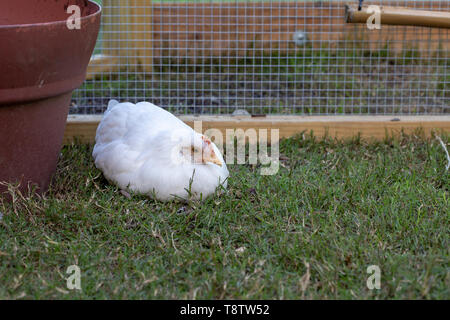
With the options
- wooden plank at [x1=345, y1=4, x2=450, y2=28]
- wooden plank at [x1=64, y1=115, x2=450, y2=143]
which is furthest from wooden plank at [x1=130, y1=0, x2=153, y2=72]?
wooden plank at [x1=345, y1=4, x2=450, y2=28]

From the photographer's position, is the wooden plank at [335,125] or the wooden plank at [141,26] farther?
the wooden plank at [141,26]

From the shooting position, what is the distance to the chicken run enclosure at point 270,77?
12.0 ft

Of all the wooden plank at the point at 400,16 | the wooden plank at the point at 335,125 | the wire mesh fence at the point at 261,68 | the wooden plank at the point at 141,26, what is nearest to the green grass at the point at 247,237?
the wooden plank at the point at 335,125

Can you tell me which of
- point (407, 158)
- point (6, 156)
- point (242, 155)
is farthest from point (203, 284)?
point (407, 158)

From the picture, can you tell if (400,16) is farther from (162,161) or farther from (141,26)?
(141,26)

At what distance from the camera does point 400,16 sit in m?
3.19

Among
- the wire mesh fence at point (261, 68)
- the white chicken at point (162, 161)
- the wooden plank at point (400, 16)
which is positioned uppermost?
the wooden plank at point (400, 16)

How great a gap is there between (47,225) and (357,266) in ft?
4.04

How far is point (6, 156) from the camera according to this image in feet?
8.18

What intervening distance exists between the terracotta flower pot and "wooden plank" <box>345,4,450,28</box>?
1.31m

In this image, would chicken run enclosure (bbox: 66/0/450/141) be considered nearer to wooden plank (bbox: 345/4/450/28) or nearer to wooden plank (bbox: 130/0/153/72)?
wooden plank (bbox: 130/0/153/72)

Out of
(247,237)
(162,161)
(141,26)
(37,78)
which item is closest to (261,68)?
(141,26)

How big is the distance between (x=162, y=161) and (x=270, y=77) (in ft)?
4.95

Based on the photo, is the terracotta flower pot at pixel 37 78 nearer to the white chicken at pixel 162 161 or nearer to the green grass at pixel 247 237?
the green grass at pixel 247 237
